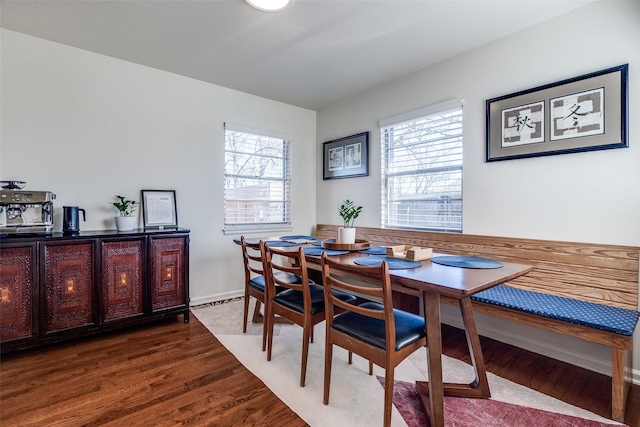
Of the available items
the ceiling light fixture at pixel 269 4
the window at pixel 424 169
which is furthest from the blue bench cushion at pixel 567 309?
the ceiling light fixture at pixel 269 4

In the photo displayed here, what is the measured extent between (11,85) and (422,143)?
3755mm

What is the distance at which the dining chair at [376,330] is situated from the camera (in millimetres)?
1441

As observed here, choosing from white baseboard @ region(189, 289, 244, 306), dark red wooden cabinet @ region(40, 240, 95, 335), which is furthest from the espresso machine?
white baseboard @ region(189, 289, 244, 306)

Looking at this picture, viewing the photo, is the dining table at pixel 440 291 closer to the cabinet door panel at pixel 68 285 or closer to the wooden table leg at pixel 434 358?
the wooden table leg at pixel 434 358

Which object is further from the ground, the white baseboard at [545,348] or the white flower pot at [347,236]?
the white flower pot at [347,236]

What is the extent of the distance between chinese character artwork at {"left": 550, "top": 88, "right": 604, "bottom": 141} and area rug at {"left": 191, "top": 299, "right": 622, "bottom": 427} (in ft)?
5.94

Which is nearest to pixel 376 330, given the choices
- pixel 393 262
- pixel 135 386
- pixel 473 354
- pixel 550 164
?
pixel 393 262

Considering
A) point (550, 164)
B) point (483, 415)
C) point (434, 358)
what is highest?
point (550, 164)

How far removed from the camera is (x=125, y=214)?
2.99 meters

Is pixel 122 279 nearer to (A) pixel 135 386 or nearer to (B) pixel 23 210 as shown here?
(B) pixel 23 210

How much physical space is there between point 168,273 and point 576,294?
11.0 ft

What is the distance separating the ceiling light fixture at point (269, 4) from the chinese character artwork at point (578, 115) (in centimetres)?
213

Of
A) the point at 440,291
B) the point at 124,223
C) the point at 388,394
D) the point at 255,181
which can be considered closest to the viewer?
the point at 440,291

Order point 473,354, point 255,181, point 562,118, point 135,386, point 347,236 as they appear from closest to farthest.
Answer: point 473,354 → point 135,386 → point 562,118 → point 347,236 → point 255,181
